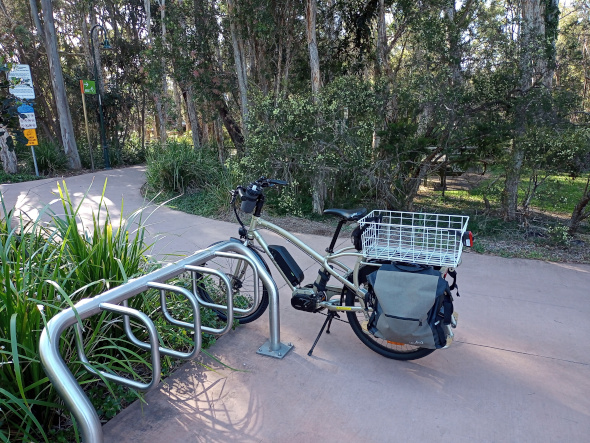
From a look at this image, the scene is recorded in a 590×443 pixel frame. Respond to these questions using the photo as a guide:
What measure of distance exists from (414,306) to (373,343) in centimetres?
67

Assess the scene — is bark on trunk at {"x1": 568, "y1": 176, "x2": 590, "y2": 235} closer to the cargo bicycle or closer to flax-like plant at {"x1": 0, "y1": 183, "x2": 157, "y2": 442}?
the cargo bicycle

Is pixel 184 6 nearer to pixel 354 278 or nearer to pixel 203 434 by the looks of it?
pixel 354 278

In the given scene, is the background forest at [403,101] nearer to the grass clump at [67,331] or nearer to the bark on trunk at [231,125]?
the bark on trunk at [231,125]

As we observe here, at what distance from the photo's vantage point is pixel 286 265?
11.5 ft

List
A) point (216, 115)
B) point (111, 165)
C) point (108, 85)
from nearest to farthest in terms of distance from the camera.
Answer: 1. point (216, 115)
2. point (111, 165)
3. point (108, 85)

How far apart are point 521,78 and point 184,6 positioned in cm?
803

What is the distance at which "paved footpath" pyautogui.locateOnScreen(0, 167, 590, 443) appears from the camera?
2465 mm

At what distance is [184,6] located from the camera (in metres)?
10.7

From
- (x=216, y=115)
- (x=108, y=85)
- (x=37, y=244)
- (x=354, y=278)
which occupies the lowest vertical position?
(x=354, y=278)

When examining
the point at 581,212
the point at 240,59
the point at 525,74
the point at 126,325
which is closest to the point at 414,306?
the point at 126,325

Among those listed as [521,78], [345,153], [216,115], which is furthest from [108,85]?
[521,78]

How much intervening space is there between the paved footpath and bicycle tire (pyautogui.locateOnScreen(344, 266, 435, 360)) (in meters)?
0.07

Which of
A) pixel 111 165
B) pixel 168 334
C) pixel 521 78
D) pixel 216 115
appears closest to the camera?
pixel 168 334

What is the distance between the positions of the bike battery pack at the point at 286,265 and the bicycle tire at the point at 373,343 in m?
0.46
